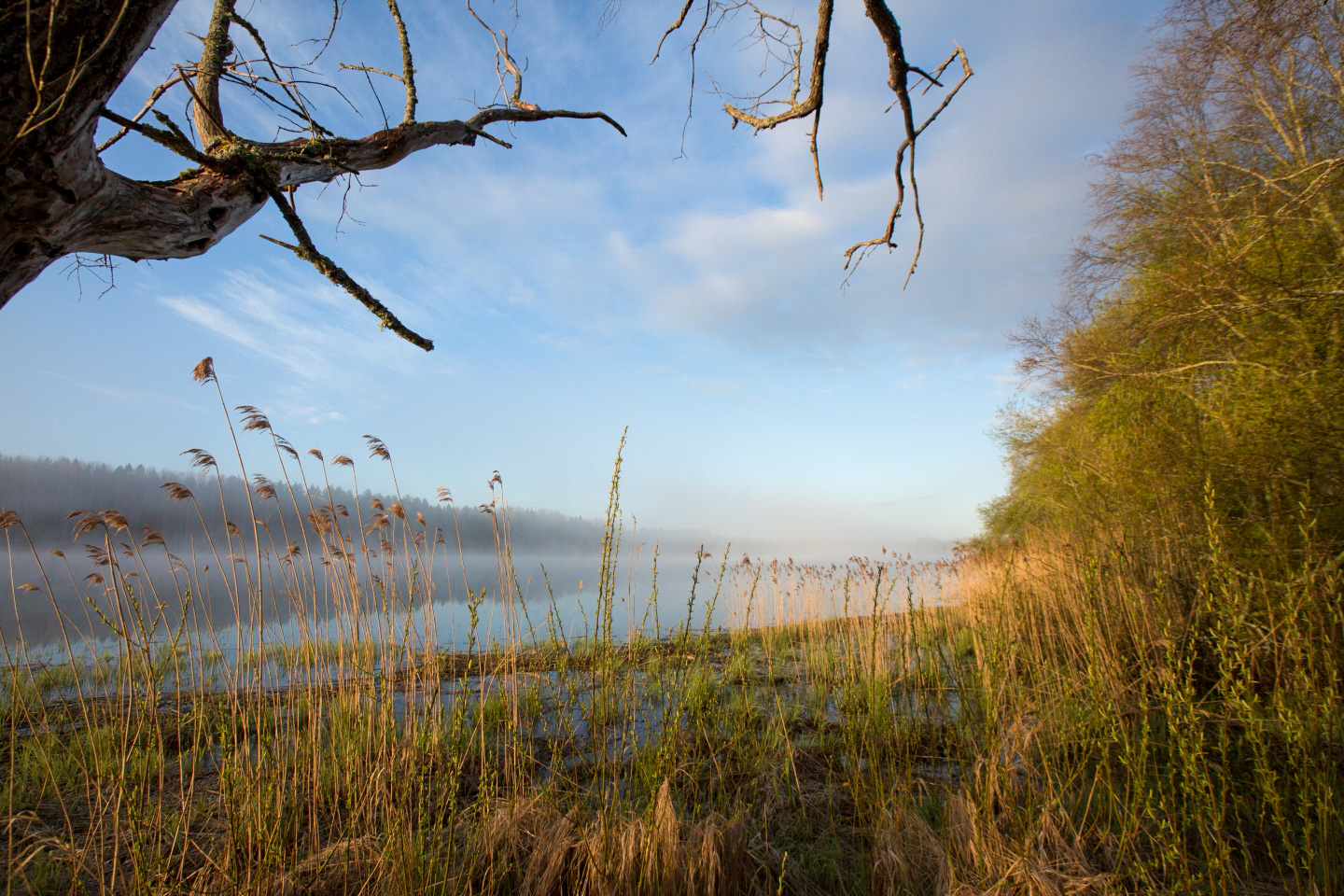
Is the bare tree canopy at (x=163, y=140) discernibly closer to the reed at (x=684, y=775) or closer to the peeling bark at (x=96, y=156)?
the peeling bark at (x=96, y=156)

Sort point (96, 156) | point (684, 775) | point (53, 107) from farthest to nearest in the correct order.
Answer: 1. point (684, 775)
2. point (96, 156)
3. point (53, 107)

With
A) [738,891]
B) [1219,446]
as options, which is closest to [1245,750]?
[1219,446]

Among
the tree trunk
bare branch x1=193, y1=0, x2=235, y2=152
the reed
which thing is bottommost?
the reed

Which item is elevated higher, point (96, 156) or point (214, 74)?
point (214, 74)

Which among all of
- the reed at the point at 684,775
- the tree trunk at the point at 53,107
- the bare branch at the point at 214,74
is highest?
the bare branch at the point at 214,74

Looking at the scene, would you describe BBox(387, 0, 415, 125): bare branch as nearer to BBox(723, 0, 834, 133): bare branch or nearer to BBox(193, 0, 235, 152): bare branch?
BBox(193, 0, 235, 152): bare branch

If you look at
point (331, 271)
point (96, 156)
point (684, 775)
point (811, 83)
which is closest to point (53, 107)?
point (96, 156)

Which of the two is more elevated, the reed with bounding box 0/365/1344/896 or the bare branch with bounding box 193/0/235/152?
the bare branch with bounding box 193/0/235/152

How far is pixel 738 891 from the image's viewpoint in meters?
1.98

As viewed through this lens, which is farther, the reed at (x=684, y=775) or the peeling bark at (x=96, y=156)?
the reed at (x=684, y=775)

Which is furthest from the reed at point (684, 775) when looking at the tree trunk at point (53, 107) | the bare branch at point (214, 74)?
the bare branch at point (214, 74)

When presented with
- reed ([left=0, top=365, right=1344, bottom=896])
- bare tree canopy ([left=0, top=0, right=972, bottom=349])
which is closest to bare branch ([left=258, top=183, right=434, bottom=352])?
bare tree canopy ([left=0, top=0, right=972, bottom=349])

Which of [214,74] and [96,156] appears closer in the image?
[96,156]

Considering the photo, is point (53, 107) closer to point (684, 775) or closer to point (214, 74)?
point (214, 74)
